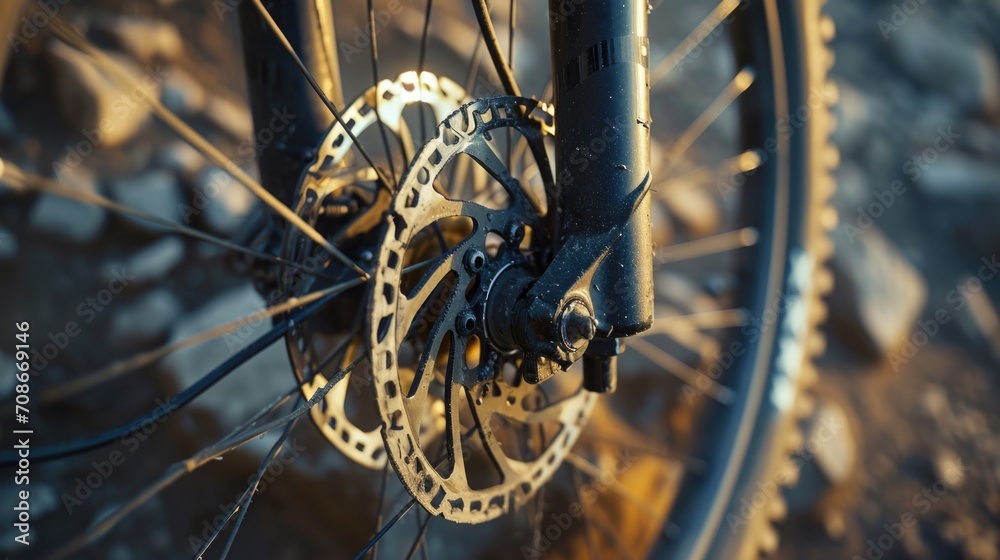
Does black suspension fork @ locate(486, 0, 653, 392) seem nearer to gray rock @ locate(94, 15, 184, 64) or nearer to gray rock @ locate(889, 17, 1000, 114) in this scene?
gray rock @ locate(94, 15, 184, 64)

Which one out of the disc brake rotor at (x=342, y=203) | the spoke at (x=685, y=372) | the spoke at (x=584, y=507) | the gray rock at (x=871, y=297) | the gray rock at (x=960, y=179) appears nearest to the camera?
A: the disc brake rotor at (x=342, y=203)

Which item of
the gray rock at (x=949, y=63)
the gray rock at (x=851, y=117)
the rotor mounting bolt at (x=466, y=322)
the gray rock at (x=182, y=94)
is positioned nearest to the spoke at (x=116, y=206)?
the rotor mounting bolt at (x=466, y=322)

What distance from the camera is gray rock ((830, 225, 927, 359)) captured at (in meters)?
1.15

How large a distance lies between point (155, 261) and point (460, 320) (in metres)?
0.60

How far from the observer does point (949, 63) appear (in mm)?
1327

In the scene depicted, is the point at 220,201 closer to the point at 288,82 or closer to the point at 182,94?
the point at 182,94

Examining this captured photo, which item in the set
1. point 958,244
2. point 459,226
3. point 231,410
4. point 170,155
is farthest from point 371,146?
point 958,244

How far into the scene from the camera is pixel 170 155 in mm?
946

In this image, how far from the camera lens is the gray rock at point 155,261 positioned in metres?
0.90

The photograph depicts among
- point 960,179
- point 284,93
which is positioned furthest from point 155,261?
point 960,179

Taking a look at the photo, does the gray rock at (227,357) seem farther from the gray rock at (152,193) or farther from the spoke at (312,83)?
the spoke at (312,83)

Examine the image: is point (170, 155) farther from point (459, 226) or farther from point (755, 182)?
point (755, 182)

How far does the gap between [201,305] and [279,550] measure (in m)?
0.30

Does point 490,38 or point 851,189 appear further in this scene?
point 851,189
